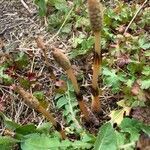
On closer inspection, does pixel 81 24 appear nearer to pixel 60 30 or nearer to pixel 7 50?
pixel 60 30

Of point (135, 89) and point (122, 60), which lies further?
point (122, 60)

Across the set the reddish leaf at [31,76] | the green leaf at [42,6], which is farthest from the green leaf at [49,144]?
the green leaf at [42,6]

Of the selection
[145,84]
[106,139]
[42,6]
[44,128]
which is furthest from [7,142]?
[42,6]

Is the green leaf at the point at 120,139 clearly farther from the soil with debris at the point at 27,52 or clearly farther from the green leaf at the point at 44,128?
the green leaf at the point at 44,128

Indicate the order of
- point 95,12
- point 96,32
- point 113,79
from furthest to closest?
point 113,79
point 96,32
point 95,12

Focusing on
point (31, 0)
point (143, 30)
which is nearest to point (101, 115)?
point (143, 30)

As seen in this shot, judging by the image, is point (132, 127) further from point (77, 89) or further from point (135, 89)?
point (77, 89)
